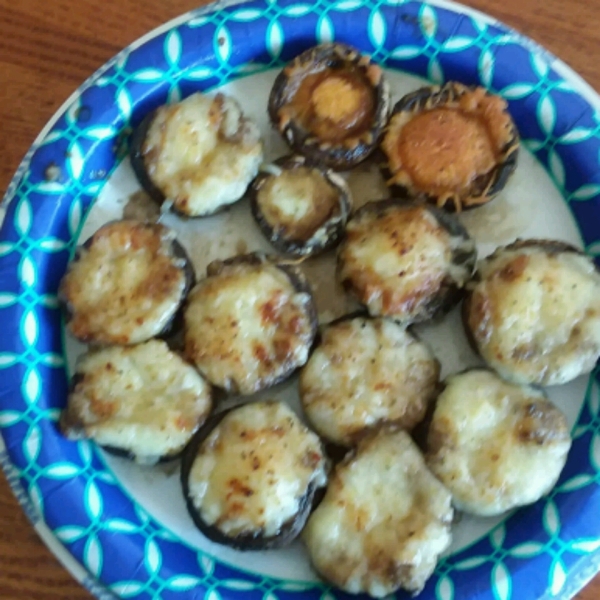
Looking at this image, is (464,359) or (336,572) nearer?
(336,572)

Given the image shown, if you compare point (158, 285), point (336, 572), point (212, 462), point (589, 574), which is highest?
point (158, 285)

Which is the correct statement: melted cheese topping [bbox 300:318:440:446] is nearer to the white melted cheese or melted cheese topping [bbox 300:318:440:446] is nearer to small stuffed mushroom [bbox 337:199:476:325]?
small stuffed mushroom [bbox 337:199:476:325]

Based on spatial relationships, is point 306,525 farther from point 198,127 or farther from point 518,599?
point 198,127

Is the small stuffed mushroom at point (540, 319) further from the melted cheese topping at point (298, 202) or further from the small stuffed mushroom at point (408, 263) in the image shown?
the melted cheese topping at point (298, 202)

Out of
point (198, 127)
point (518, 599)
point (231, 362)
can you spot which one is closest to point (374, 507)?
point (518, 599)

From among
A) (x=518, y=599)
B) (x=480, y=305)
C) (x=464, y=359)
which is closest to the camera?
(x=518, y=599)

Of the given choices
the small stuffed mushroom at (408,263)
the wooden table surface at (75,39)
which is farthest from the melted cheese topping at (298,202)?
the wooden table surface at (75,39)
